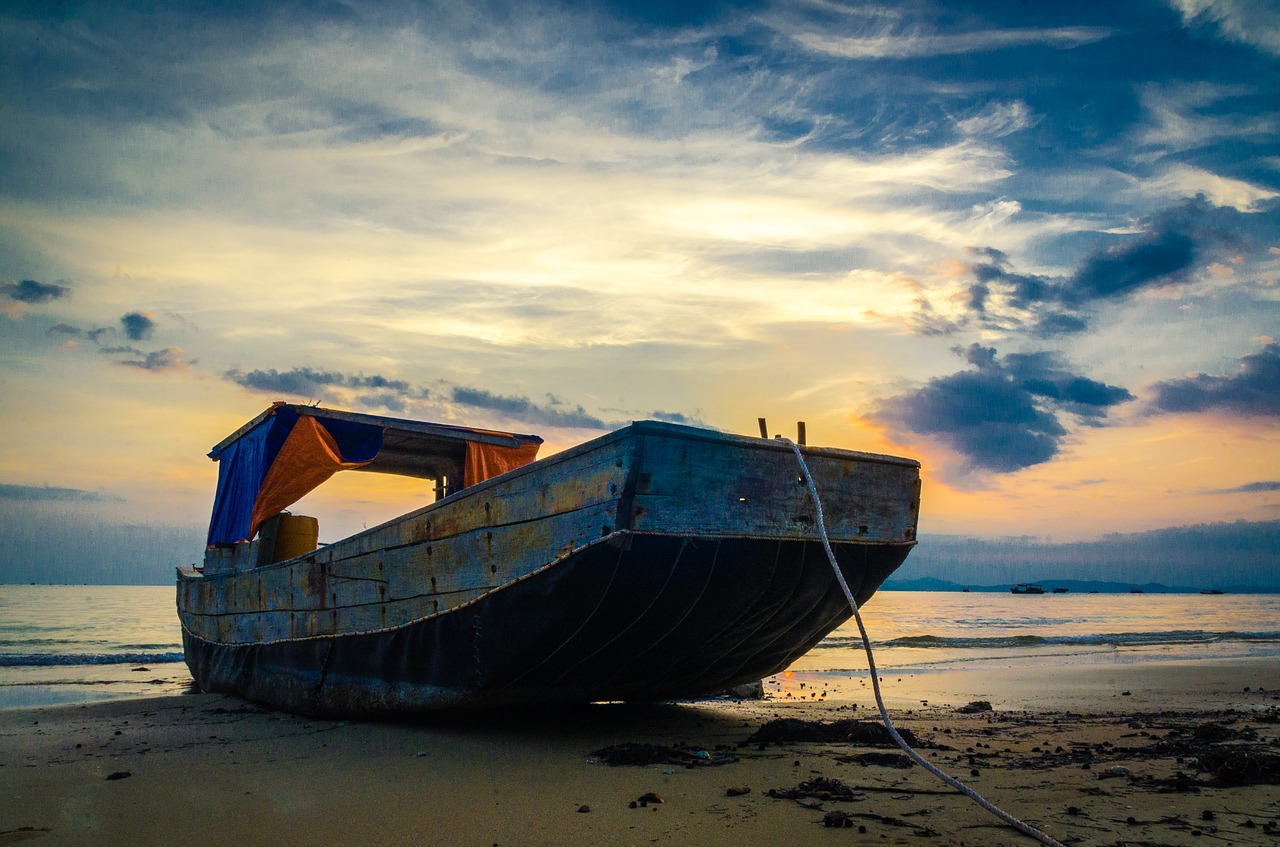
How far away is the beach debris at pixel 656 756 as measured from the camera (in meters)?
5.20

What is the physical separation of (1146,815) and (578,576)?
3.03 meters

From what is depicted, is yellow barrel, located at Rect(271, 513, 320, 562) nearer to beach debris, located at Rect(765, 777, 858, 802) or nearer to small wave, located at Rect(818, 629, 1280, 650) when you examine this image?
beach debris, located at Rect(765, 777, 858, 802)

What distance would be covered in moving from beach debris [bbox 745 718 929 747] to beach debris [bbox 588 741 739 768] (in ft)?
2.01

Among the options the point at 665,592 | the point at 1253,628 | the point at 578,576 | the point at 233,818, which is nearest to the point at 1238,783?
the point at 665,592

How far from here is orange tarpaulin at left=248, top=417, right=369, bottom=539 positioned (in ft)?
28.5

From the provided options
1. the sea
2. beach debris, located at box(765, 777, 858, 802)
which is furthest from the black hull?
the sea

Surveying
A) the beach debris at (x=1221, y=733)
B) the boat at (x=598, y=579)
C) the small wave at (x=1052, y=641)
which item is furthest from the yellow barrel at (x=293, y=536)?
the small wave at (x=1052, y=641)

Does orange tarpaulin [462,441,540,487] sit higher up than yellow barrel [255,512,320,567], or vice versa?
orange tarpaulin [462,441,540,487]

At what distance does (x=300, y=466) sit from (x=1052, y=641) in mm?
22889

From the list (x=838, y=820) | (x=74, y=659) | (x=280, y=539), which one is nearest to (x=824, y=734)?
(x=838, y=820)

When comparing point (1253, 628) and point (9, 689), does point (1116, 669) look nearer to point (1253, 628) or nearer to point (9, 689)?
point (9, 689)

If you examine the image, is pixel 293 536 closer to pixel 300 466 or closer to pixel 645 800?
pixel 300 466

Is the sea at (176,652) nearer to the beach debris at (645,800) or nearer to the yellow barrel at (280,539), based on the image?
the yellow barrel at (280,539)

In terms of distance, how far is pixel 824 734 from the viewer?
19.6ft
